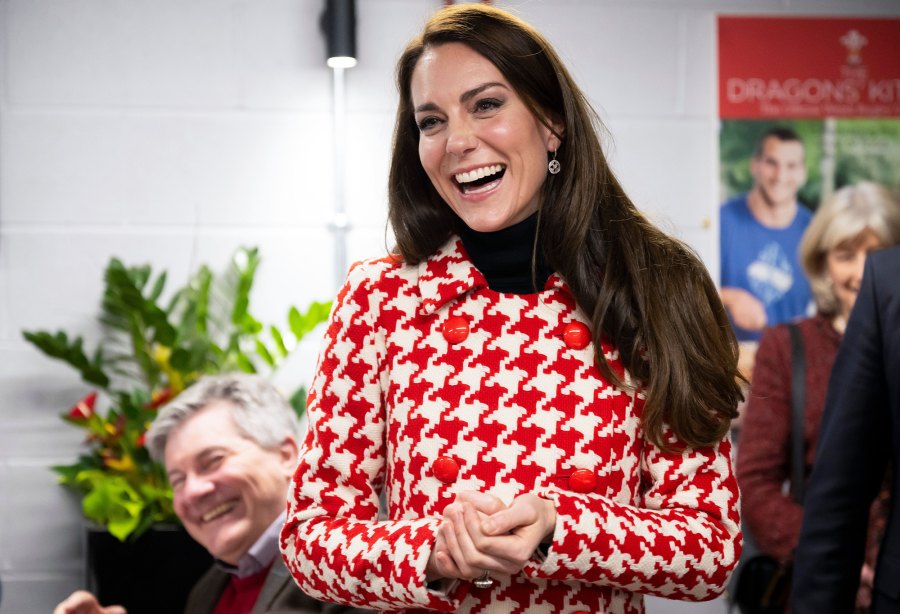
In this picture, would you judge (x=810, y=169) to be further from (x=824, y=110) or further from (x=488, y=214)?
(x=488, y=214)

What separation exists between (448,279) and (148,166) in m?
1.66

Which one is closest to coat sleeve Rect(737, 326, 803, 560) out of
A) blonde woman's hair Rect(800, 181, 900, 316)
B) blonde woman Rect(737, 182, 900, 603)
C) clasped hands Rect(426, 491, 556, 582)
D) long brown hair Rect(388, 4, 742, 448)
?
blonde woman Rect(737, 182, 900, 603)

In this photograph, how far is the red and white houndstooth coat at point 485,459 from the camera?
3.98 ft

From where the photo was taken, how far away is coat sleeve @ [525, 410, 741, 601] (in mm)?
1187

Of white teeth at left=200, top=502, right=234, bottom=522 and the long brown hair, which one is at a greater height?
the long brown hair

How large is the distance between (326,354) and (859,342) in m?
0.68

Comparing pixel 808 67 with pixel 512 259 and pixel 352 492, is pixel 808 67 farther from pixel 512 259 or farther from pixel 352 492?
pixel 352 492

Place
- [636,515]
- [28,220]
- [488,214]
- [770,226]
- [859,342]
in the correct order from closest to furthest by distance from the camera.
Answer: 1. [636,515]
2. [488,214]
3. [859,342]
4. [28,220]
5. [770,226]

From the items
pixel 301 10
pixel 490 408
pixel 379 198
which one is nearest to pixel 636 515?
pixel 490 408

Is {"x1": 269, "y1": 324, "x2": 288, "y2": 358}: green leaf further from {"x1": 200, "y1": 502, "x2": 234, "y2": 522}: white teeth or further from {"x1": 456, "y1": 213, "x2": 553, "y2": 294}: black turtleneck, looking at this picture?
{"x1": 456, "y1": 213, "x2": 553, "y2": 294}: black turtleneck

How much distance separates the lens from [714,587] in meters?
1.27

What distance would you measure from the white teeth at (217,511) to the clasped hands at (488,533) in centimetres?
102

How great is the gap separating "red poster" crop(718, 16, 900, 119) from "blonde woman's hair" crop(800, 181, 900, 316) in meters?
0.39

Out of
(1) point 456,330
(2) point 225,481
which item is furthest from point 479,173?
(2) point 225,481
